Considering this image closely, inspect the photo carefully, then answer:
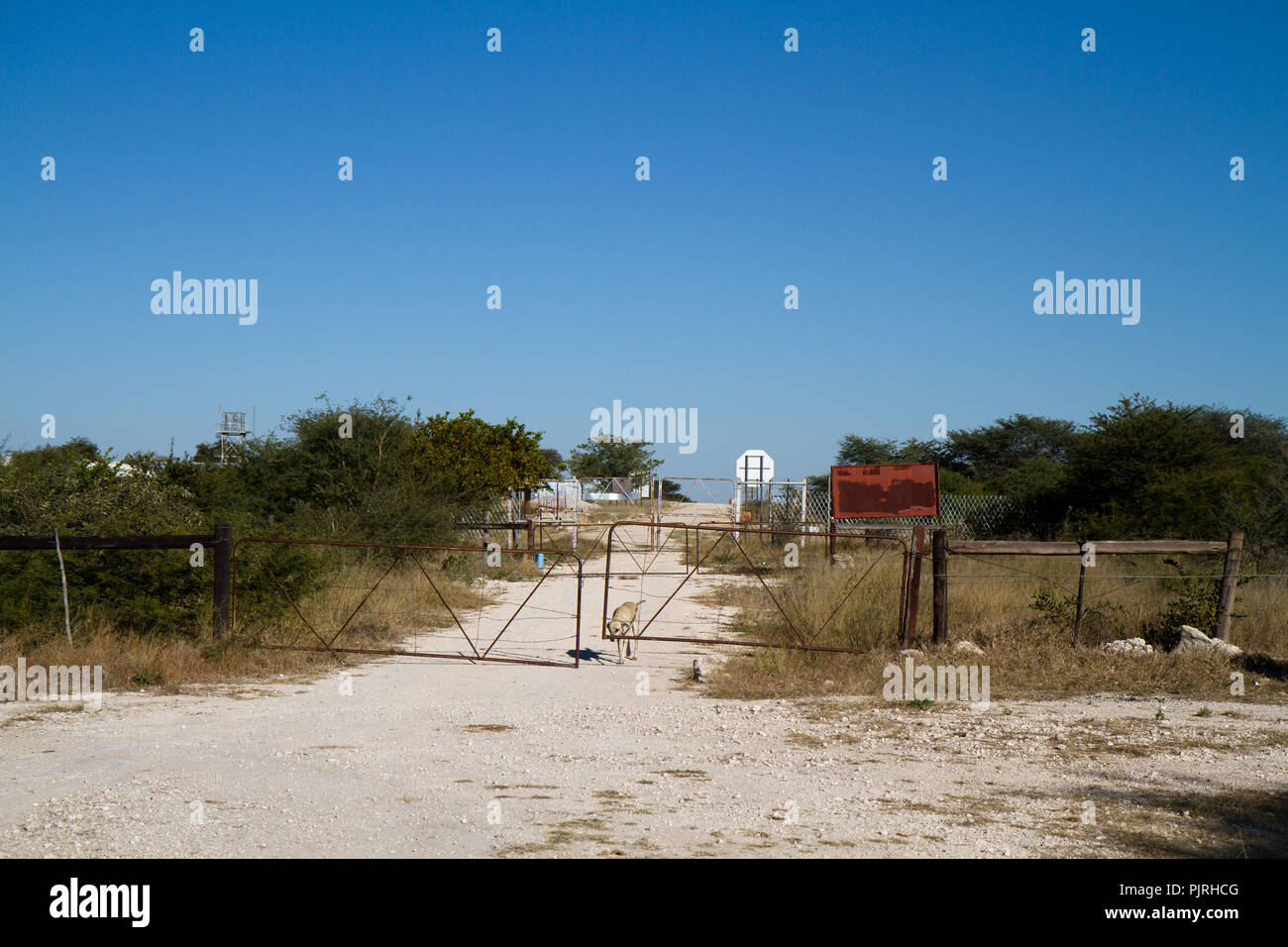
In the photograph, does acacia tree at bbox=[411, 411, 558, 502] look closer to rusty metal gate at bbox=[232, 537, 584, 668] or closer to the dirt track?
rusty metal gate at bbox=[232, 537, 584, 668]

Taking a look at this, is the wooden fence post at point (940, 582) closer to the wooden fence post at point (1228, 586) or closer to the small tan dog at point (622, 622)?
Result: the wooden fence post at point (1228, 586)

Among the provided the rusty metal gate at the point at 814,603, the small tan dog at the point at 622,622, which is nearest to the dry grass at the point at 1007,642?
the rusty metal gate at the point at 814,603

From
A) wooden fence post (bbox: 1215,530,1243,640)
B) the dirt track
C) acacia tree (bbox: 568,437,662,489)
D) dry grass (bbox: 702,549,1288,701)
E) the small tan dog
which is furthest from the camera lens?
acacia tree (bbox: 568,437,662,489)

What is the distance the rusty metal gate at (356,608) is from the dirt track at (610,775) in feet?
5.77

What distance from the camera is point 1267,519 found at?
66.9ft

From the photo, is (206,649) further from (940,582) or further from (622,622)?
(940,582)

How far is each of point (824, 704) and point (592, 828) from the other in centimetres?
433

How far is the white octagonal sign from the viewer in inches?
1217

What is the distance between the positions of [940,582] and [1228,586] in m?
3.38

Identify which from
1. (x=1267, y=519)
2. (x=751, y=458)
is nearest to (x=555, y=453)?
(x=751, y=458)

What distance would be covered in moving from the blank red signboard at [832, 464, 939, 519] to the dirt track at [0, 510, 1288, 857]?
13877 millimetres

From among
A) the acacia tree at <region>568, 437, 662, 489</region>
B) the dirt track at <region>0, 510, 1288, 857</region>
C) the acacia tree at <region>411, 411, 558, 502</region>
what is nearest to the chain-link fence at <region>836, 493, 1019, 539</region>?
the acacia tree at <region>411, 411, 558, 502</region>

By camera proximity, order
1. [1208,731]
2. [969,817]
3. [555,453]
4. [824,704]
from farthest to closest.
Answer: [555,453] < [824,704] < [1208,731] < [969,817]

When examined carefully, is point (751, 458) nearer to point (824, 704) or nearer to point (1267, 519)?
point (1267, 519)
